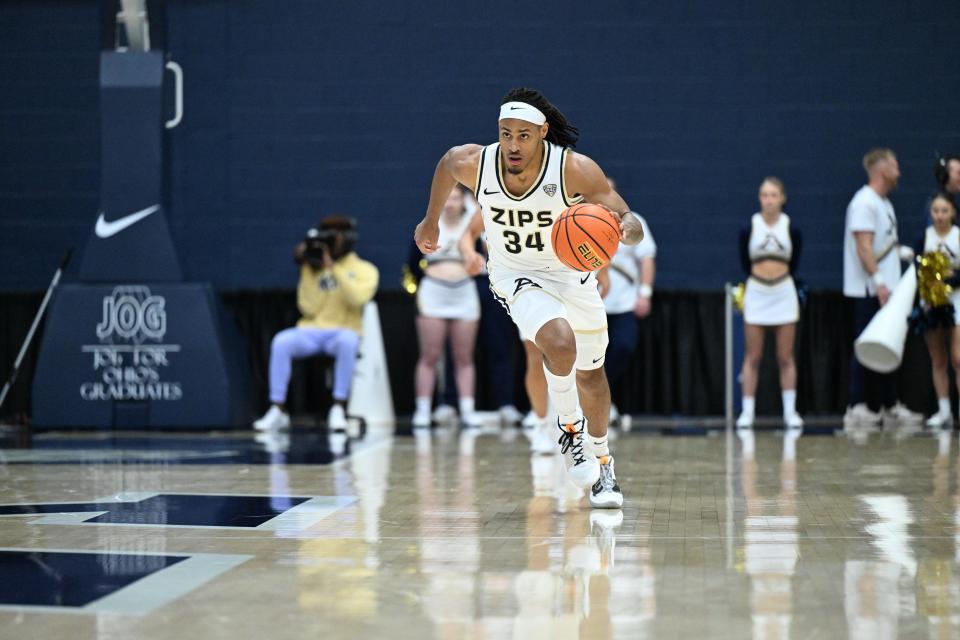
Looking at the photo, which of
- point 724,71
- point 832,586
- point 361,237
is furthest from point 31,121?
point 832,586

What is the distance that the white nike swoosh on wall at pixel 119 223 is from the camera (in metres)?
9.70

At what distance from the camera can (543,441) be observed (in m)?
7.57

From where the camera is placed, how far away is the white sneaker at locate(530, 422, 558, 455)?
7.54 meters

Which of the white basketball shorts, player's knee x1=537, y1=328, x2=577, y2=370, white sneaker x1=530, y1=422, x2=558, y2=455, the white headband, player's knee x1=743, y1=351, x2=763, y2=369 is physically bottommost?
white sneaker x1=530, y1=422, x2=558, y2=455

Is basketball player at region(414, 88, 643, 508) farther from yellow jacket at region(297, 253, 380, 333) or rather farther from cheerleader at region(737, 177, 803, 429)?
yellow jacket at region(297, 253, 380, 333)

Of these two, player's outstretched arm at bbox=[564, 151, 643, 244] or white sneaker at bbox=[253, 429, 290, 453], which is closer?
player's outstretched arm at bbox=[564, 151, 643, 244]

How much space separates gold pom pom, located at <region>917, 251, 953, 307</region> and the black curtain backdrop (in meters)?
1.14

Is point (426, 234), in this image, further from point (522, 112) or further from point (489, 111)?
point (489, 111)

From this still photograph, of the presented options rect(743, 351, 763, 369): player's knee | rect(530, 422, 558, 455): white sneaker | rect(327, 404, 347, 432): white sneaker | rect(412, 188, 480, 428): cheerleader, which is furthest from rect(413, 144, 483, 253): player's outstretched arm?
rect(743, 351, 763, 369): player's knee

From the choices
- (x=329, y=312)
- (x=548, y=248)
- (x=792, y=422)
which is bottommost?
(x=792, y=422)

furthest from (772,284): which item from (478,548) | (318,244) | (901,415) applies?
(478,548)

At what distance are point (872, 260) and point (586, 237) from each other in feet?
18.0

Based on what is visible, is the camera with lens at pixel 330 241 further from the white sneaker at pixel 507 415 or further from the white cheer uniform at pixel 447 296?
the white sneaker at pixel 507 415

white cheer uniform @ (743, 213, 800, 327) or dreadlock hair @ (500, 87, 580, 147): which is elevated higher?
dreadlock hair @ (500, 87, 580, 147)
